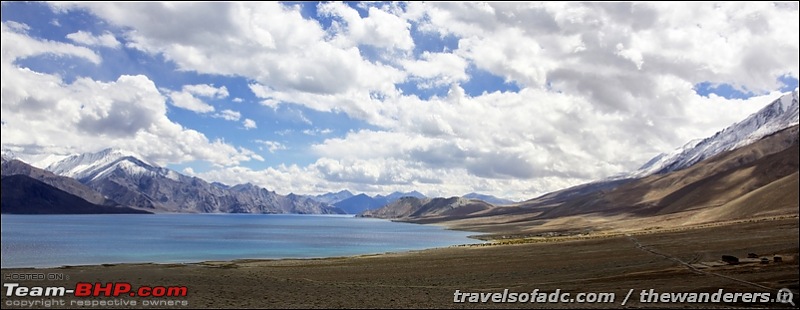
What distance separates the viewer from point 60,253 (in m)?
106

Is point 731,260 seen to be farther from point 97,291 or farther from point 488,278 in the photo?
point 97,291

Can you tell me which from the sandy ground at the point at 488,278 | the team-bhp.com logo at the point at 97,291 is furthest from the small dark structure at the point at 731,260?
the team-bhp.com logo at the point at 97,291

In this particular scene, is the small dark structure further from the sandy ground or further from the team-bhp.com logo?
the team-bhp.com logo

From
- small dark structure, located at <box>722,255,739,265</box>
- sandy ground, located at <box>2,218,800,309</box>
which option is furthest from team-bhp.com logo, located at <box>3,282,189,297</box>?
small dark structure, located at <box>722,255,739,265</box>

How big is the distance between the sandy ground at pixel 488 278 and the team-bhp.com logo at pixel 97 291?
3.76 ft

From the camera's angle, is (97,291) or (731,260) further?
(731,260)

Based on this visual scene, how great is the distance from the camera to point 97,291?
118 ft

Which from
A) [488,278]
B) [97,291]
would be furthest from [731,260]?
[97,291]

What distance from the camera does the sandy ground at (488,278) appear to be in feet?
116

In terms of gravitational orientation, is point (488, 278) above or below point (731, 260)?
below

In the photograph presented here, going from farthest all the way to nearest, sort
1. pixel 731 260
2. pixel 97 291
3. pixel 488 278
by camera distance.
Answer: pixel 488 278 < pixel 731 260 < pixel 97 291

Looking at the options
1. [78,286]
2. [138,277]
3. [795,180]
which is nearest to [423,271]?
[138,277]

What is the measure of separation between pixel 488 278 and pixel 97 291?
3285cm

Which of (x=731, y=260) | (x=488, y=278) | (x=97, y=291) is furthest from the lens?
(x=488, y=278)
